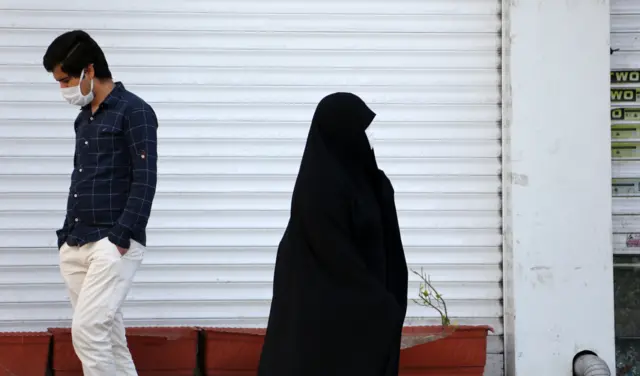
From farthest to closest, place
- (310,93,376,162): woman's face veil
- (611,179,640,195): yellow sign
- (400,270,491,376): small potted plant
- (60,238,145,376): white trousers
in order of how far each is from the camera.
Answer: (611,179,640,195): yellow sign → (400,270,491,376): small potted plant → (60,238,145,376): white trousers → (310,93,376,162): woman's face veil

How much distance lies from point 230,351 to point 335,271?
1807 mm

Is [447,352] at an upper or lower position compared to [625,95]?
lower

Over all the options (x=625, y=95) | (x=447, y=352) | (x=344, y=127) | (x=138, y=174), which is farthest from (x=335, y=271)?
(x=625, y=95)

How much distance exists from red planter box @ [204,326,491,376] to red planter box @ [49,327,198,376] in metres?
0.10

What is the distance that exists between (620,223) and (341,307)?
3172 mm

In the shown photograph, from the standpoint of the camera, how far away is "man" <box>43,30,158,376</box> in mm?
4887

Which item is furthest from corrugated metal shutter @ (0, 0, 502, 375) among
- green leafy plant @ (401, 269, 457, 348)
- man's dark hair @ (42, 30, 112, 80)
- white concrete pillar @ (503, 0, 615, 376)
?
man's dark hair @ (42, 30, 112, 80)

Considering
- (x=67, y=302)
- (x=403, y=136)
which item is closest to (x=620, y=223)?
(x=403, y=136)

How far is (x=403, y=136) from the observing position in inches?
270

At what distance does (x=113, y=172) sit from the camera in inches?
199

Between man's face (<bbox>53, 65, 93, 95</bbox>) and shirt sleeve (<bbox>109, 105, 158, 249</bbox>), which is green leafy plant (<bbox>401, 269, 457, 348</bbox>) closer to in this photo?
shirt sleeve (<bbox>109, 105, 158, 249</bbox>)

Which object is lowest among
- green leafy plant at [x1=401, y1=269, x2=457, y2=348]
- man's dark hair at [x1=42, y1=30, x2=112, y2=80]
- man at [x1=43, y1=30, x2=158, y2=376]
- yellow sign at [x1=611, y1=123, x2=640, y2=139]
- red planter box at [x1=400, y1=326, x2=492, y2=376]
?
red planter box at [x1=400, y1=326, x2=492, y2=376]

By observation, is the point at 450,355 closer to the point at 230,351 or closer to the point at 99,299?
the point at 230,351

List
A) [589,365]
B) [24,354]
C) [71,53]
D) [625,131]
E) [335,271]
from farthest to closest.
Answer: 1. [625,131]
2. [589,365]
3. [24,354]
4. [71,53]
5. [335,271]
